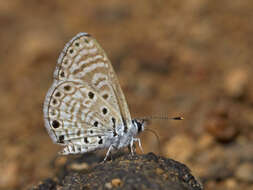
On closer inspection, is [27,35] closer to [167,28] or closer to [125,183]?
[167,28]

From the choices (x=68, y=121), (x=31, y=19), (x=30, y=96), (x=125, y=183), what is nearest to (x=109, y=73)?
(x=68, y=121)

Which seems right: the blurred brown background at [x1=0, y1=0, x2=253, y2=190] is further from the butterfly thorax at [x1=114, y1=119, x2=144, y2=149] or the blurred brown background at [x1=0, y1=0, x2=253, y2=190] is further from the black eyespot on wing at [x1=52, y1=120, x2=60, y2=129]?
the butterfly thorax at [x1=114, y1=119, x2=144, y2=149]

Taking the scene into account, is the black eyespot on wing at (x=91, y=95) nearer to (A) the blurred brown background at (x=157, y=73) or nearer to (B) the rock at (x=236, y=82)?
(A) the blurred brown background at (x=157, y=73)

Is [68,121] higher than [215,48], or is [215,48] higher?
[215,48]

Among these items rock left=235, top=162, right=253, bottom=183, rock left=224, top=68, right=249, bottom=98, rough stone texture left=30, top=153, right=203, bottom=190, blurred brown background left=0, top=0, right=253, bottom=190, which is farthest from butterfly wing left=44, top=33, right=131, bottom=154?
rock left=224, top=68, right=249, bottom=98

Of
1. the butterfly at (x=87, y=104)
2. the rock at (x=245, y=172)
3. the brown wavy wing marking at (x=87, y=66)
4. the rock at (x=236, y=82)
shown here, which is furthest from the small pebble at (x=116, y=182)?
the rock at (x=236, y=82)

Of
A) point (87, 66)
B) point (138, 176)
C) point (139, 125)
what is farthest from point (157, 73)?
point (138, 176)

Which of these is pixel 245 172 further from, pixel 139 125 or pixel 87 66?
pixel 87 66
